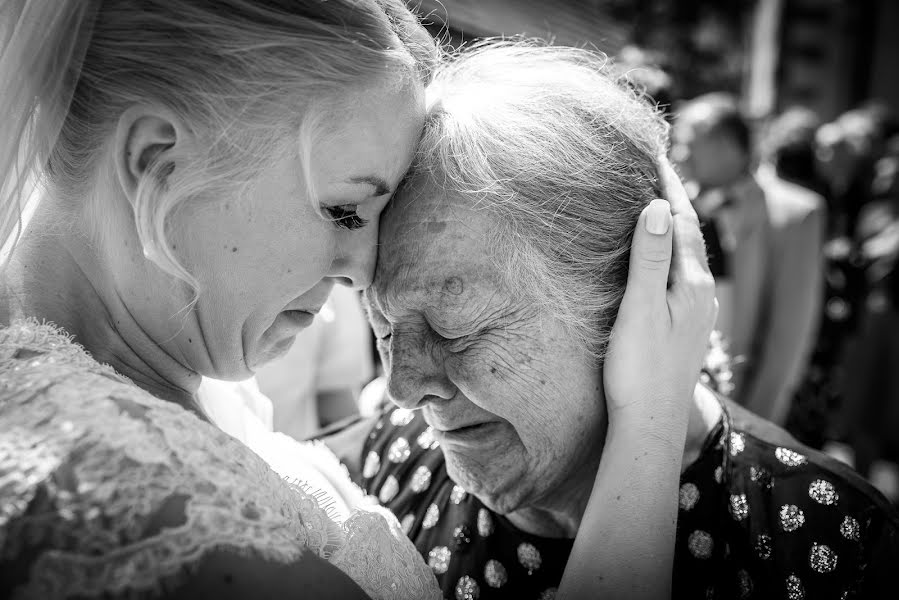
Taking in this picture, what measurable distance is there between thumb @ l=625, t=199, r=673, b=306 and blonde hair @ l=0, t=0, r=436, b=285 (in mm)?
719

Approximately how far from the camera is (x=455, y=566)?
77.2 inches

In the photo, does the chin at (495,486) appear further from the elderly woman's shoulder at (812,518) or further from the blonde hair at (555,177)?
the elderly woman's shoulder at (812,518)

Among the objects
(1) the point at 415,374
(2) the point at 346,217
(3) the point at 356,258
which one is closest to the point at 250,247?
(2) the point at 346,217

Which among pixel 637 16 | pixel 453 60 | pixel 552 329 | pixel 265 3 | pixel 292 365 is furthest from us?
pixel 637 16

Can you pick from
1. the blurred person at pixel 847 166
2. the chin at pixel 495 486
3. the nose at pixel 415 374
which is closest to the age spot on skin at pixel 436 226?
the nose at pixel 415 374

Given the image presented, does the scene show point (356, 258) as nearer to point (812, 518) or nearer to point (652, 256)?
point (652, 256)

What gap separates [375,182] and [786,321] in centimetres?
382

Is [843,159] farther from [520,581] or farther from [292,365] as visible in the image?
[520,581]

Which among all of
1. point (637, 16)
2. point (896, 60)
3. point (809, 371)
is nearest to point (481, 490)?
point (809, 371)

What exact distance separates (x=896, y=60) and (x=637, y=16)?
6711 millimetres

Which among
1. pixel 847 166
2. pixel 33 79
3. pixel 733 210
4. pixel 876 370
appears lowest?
pixel 876 370

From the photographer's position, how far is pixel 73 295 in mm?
1388

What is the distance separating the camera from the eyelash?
1489mm

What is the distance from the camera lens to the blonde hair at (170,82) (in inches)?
49.6
